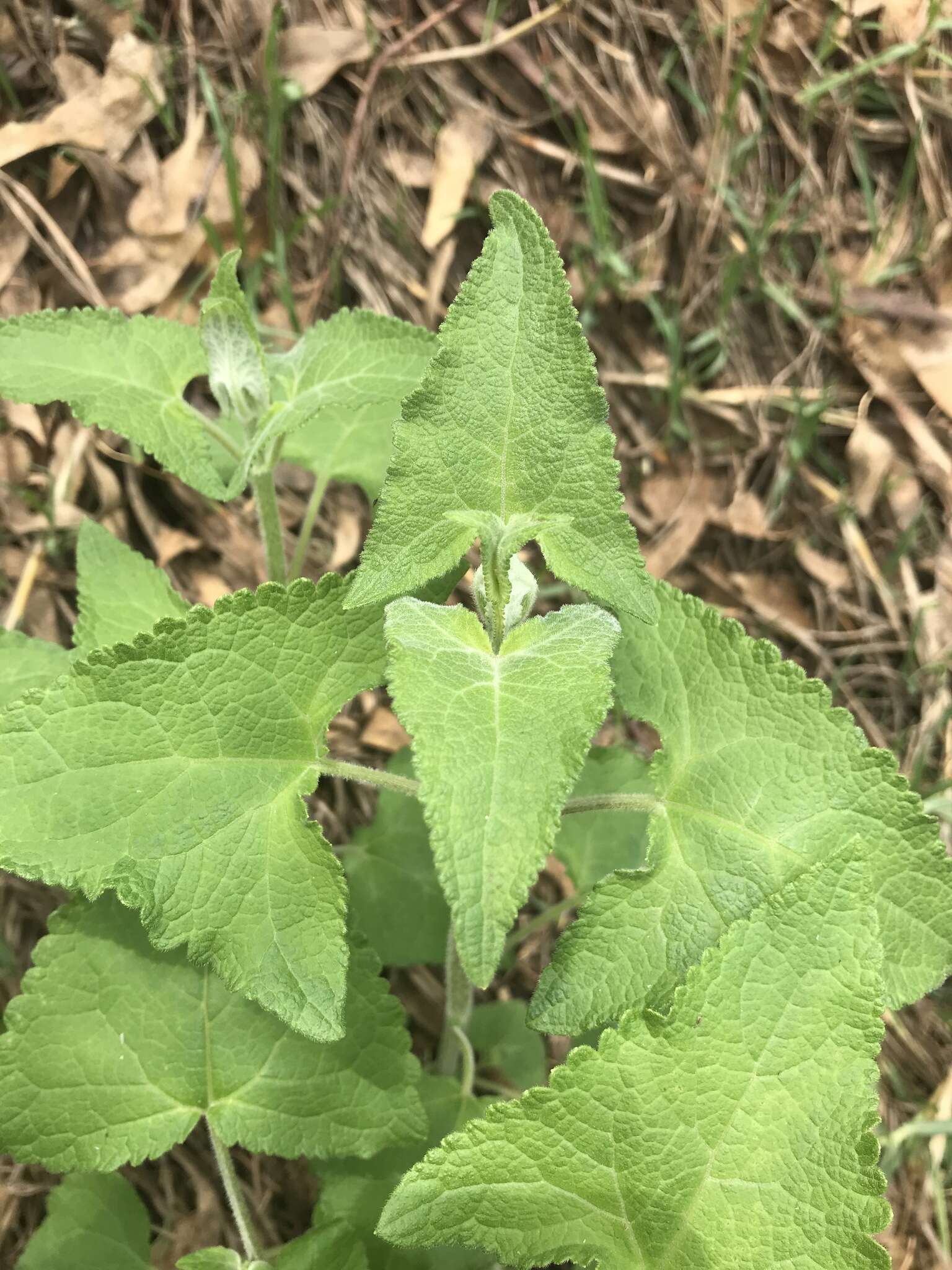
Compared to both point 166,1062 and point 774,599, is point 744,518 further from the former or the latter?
point 166,1062

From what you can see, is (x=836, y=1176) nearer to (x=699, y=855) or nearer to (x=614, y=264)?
(x=699, y=855)

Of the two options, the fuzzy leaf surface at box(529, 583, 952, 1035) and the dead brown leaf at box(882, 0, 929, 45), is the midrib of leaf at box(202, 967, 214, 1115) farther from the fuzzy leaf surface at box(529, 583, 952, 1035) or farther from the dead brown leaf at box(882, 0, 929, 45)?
the dead brown leaf at box(882, 0, 929, 45)

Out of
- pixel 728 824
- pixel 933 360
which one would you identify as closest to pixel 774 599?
pixel 933 360

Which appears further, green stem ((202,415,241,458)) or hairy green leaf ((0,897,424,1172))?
green stem ((202,415,241,458))

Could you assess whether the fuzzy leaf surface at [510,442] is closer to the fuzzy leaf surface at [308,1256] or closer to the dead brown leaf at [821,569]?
the fuzzy leaf surface at [308,1256]

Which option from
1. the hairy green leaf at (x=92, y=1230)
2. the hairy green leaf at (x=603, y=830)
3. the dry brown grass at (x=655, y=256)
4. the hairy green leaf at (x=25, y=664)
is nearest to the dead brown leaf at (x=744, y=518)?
the dry brown grass at (x=655, y=256)

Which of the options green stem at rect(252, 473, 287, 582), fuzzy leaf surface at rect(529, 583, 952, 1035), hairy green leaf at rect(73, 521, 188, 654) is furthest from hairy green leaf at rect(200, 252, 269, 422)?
fuzzy leaf surface at rect(529, 583, 952, 1035)

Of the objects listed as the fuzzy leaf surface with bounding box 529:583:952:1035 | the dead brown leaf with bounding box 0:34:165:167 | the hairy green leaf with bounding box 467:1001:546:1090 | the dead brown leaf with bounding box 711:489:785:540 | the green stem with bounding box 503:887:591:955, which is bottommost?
the hairy green leaf with bounding box 467:1001:546:1090
